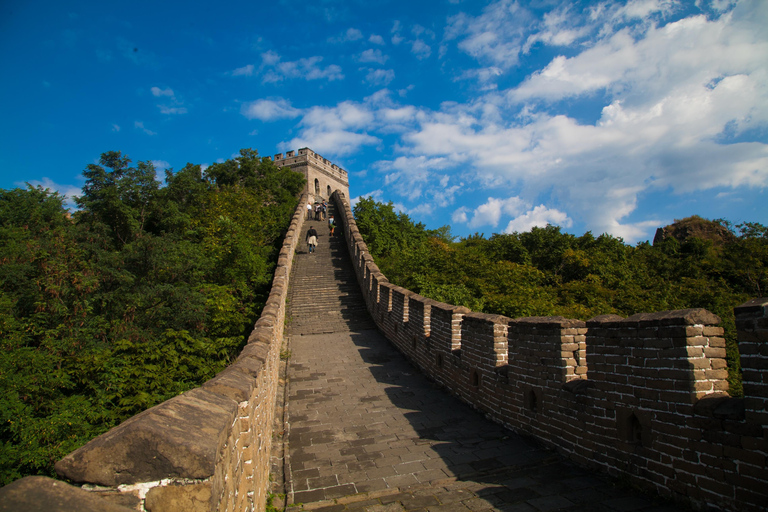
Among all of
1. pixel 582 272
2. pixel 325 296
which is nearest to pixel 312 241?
pixel 325 296

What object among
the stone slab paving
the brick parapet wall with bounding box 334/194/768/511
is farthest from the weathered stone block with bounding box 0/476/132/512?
the brick parapet wall with bounding box 334/194/768/511

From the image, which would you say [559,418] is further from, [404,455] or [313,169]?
[313,169]

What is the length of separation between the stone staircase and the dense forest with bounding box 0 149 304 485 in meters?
1.24

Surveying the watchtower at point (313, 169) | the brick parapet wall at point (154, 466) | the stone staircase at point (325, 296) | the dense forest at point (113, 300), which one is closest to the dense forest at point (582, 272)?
the stone staircase at point (325, 296)

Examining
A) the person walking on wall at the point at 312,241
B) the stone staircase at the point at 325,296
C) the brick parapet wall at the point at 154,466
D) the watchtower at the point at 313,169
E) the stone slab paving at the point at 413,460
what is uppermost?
the watchtower at the point at 313,169

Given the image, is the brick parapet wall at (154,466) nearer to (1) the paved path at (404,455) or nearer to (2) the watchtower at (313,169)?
(1) the paved path at (404,455)

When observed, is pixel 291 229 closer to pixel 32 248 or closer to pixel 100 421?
pixel 32 248

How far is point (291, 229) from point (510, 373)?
1591 centimetres

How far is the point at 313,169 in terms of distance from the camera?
40562 mm

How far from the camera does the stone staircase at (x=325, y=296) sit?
12695 millimetres

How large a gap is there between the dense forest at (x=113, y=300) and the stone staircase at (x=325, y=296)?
1235 millimetres

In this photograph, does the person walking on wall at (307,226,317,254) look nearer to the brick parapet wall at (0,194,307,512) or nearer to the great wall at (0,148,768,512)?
Answer: the great wall at (0,148,768,512)

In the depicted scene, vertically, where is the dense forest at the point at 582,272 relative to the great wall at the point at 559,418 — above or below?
above

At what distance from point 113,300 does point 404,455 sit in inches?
434
